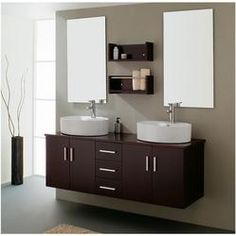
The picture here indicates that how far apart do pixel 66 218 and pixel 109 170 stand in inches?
26.4

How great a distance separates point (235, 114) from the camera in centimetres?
413

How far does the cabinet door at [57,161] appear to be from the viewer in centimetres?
467

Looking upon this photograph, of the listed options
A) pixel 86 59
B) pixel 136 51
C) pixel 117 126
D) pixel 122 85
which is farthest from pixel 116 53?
pixel 117 126

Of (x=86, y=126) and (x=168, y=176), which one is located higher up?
(x=86, y=126)

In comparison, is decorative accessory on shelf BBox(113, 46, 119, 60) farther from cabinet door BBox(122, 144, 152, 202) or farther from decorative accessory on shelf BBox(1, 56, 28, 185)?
decorative accessory on shelf BBox(1, 56, 28, 185)

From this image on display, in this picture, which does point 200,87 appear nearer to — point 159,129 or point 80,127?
point 159,129

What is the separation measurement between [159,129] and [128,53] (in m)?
0.98

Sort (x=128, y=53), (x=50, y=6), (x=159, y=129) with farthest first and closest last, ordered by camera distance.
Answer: (x=50, y=6), (x=128, y=53), (x=159, y=129)

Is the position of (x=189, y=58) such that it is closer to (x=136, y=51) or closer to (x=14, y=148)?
(x=136, y=51)

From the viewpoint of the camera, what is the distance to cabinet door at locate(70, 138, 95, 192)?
451 centimetres

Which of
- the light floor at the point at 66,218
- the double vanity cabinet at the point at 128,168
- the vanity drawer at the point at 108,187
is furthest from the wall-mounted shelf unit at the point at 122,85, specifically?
the light floor at the point at 66,218

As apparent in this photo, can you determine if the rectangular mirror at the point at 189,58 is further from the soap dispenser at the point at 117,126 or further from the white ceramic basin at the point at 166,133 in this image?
the soap dispenser at the point at 117,126

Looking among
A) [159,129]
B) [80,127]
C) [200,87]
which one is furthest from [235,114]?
[80,127]

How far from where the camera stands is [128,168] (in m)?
4.28
